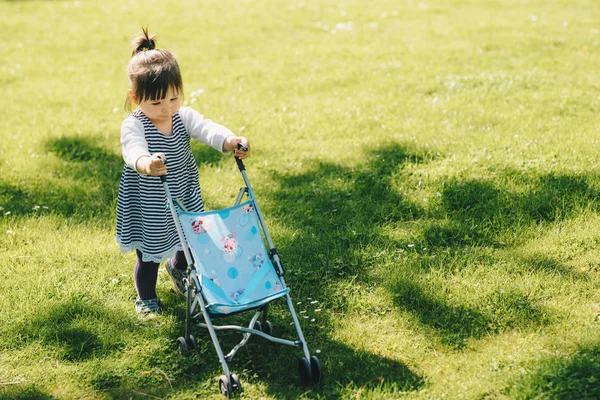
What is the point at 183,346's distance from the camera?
3.86 m

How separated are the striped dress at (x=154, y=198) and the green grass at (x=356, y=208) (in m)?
0.46

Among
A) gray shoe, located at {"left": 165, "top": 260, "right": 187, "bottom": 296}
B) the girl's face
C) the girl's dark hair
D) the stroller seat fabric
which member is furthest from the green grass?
the girl's dark hair

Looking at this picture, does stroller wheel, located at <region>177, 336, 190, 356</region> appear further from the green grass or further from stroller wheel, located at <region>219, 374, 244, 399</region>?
stroller wheel, located at <region>219, 374, 244, 399</region>

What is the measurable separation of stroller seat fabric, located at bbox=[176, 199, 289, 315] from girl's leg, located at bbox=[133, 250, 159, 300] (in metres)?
0.52

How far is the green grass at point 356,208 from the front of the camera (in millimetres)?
3717

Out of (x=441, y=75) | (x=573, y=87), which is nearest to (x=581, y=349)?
(x=573, y=87)

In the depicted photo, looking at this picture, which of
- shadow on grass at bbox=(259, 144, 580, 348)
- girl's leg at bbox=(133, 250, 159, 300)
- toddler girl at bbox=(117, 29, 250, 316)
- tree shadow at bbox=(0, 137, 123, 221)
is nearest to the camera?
toddler girl at bbox=(117, 29, 250, 316)

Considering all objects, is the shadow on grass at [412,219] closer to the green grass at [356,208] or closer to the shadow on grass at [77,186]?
the green grass at [356,208]

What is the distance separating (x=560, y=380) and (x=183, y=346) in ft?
6.33

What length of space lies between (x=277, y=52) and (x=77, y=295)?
532 centimetres

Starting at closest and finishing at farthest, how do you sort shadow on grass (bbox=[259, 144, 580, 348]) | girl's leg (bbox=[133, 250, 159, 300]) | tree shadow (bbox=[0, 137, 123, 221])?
shadow on grass (bbox=[259, 144, 580, 348])
girl's leg (bbox=[133, 250, 159, 300])
tree shadow (bbox=[0, 137, 123, 221])

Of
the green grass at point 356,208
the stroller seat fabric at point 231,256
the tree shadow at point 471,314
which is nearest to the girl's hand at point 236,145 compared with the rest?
the stroller seat fabric at point 231,256

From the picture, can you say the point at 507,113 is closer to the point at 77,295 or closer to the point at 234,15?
the point at 77,295

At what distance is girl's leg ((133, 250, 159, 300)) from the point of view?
4.21 metres
